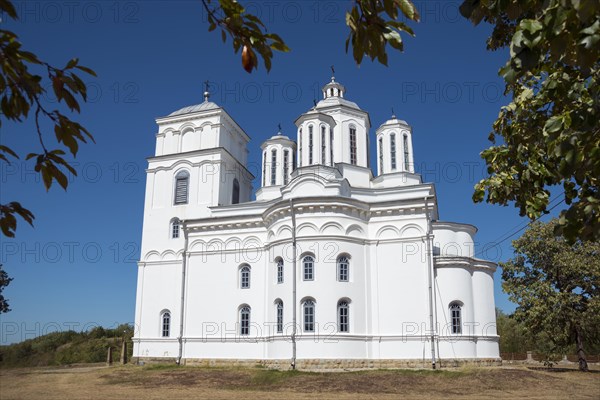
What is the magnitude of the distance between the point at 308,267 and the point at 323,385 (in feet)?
22.0

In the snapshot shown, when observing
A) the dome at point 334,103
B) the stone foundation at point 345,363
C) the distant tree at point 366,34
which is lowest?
the stone foundation at point 345,363

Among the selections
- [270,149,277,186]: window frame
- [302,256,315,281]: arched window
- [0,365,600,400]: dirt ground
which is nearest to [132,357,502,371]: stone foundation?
[0,365,600,400]: dirt ground

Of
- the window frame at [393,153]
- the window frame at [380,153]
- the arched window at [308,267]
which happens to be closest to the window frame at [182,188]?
the arched window at [308,267]

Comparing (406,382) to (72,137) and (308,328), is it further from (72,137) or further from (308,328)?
(72,137)

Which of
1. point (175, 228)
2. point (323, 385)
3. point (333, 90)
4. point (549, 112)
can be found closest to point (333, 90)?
point (333, 90)

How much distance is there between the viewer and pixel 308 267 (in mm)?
23469

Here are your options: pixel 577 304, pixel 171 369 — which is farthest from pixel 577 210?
pixel 577 304

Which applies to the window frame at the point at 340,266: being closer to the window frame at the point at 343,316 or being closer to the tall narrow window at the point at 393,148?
the window frame at the point at 343,316

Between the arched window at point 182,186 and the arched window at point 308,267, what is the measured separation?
9.53 metres

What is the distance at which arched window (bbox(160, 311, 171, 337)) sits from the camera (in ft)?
89.6

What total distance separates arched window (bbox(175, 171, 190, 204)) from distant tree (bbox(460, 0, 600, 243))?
2432 centimetres

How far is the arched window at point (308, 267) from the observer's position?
918 inches

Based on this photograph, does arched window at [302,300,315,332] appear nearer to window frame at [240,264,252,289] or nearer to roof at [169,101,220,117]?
window frame at [240,264,252,289]

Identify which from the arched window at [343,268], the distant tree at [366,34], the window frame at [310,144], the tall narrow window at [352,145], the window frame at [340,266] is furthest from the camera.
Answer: the tall narrow window at [352,145]
